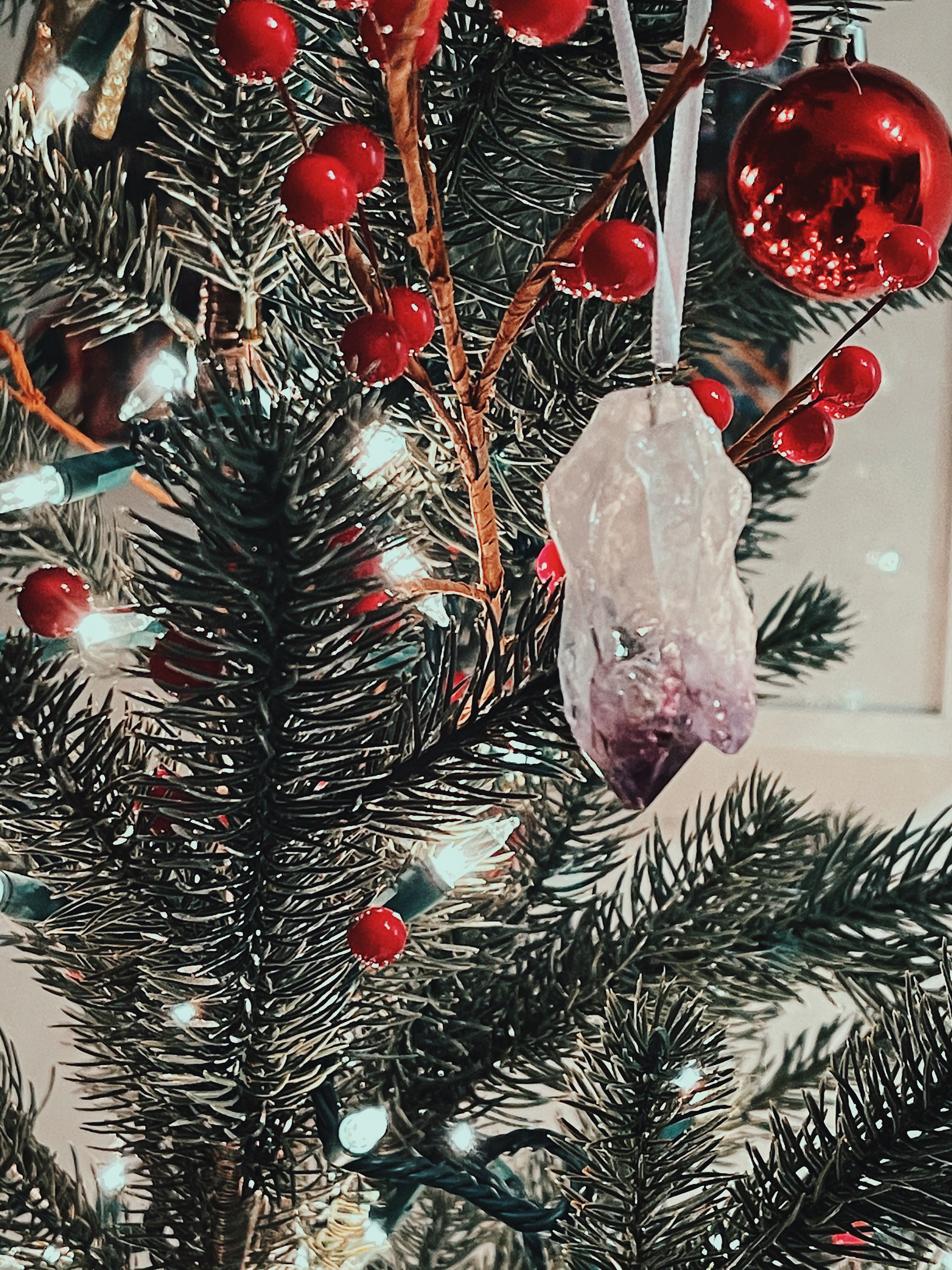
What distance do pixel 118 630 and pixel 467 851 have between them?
0.12 meters

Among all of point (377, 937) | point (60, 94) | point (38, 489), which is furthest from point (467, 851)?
point (60, 94)

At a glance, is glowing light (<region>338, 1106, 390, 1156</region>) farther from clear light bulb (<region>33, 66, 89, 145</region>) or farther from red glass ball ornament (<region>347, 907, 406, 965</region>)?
clear light bulb (<region>33, 66, 89, 145</region>)

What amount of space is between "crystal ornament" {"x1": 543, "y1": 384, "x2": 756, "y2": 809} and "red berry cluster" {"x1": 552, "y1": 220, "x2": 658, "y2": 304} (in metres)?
0.03

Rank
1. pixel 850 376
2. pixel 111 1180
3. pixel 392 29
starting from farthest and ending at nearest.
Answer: pixel 111 1180, pixel 850 376, pixel 392 29

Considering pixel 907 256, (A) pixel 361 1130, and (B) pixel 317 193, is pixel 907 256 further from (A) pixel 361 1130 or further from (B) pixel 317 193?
(A) pixel 361 1130

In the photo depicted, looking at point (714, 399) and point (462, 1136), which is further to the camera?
point (462, 1136)

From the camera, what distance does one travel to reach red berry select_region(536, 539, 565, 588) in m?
0.30

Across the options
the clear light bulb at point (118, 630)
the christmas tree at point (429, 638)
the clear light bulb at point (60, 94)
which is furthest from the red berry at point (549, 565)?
the clear light bulb at point (60, 94)

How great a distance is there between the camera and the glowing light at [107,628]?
0.31 meters

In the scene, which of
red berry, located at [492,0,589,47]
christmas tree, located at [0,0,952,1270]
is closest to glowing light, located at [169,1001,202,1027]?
christmas tree, located at [0,0,952,1270]

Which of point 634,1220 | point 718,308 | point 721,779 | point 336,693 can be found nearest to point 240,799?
point 336,693

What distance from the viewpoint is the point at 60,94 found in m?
0.38

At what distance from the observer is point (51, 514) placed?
503 millimetres

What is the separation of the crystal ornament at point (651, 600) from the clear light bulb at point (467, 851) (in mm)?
108
